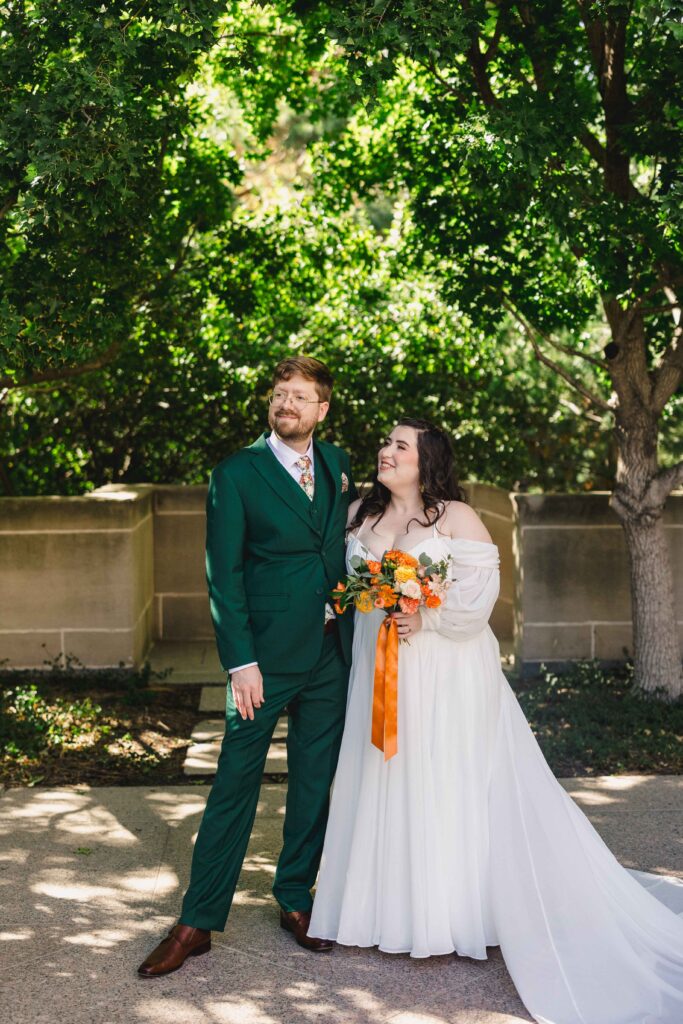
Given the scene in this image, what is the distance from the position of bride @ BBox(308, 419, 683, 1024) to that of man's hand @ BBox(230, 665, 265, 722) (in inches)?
16.7

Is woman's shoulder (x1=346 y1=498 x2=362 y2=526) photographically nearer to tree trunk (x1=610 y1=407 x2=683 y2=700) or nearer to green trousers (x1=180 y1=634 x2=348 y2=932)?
green trousers (x1=180 y1=634 x2=348 y2=932)

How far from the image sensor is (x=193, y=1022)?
367 cm

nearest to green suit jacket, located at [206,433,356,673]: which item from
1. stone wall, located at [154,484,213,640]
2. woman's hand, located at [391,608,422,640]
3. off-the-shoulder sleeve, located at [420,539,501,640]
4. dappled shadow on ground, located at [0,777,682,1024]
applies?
woman's hand, located at [391,608,422,640]

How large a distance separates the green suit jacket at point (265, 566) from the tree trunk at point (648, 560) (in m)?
3.81

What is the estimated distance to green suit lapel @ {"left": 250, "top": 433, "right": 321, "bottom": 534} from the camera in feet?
14.1

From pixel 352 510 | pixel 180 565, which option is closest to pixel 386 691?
pixel 352 510

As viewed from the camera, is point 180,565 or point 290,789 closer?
point 290,789

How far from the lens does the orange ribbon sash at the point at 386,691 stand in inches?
163

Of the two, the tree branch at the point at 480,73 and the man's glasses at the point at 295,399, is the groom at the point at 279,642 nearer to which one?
the man's glasses at the point at 295,399

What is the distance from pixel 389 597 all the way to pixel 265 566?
566mm

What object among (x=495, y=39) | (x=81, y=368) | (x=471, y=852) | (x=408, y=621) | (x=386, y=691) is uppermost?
(x=495, y=39)

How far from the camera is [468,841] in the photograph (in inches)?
162

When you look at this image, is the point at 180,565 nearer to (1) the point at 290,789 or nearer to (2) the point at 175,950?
(1) the point at 290,789

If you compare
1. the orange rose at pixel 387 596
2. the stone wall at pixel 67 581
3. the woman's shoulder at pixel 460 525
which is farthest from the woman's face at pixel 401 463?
the stone wall at pixel 67 581
